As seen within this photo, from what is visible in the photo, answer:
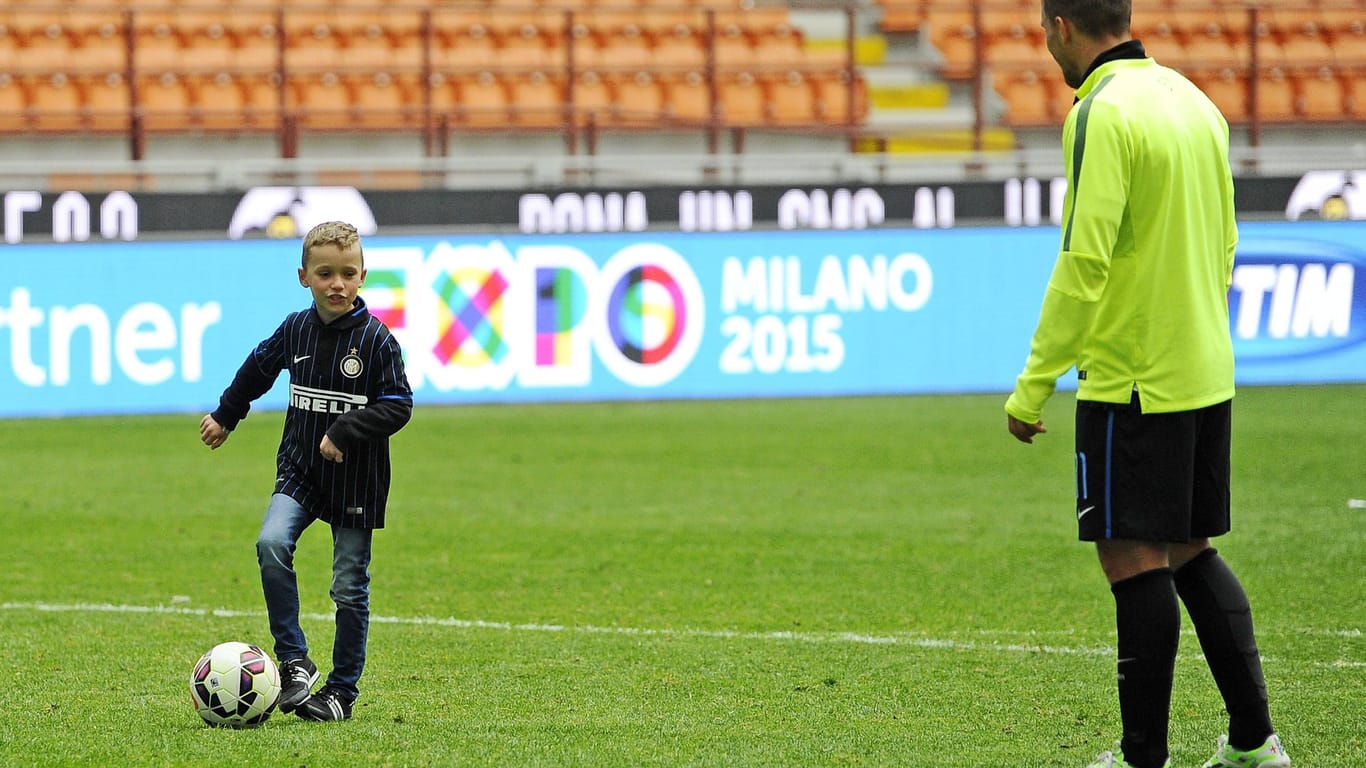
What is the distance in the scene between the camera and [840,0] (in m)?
20.8

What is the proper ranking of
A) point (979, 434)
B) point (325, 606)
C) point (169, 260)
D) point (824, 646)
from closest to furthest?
point (824, 646) < point (325, 606) < point (979, 434) < point (169, 260)

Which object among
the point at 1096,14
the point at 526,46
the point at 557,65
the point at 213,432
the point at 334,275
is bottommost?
the point at 213,432

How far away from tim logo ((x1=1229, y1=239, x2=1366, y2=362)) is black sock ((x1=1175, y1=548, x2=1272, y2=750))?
35.7ft

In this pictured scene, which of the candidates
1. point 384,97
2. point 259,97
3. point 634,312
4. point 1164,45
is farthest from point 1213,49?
point 259,97

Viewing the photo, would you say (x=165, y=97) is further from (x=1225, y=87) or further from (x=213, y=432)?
(x=213, y=432)

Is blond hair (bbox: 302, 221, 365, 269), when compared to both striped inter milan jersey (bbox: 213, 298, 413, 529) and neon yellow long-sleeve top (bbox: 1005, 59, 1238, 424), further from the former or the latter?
neon yellow long-sleeve top (bbox: 1005, 59, 1238, 424)

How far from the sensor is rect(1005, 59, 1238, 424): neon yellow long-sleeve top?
12.7ft

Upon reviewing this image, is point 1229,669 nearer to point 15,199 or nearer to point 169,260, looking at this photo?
point 169,260

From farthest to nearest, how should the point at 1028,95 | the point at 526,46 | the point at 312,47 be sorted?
1. the point at 1028,95
2. the point at 526,46
3. the point at 312,47

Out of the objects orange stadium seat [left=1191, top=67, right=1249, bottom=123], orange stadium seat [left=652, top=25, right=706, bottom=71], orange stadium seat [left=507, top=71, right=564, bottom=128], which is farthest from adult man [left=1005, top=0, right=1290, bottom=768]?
orange stadium seat [left=1191, top=67, right=1249, bottom=123]

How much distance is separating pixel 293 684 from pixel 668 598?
7.97ft

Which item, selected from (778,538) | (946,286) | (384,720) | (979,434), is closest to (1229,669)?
(384,720)

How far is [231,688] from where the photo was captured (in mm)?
4785

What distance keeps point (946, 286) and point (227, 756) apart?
419 inches
